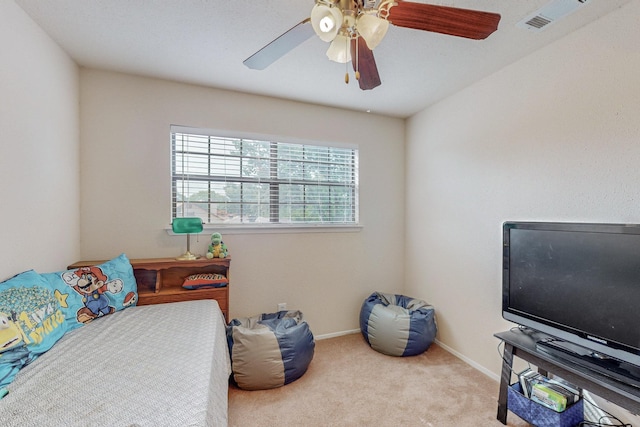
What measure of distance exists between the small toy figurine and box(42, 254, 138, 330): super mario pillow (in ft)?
1.93

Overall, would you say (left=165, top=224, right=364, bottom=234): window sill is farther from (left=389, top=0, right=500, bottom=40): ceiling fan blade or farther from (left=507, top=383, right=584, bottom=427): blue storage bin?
(left=389, top=0, right=500, bottom=40): ceiling fan blade

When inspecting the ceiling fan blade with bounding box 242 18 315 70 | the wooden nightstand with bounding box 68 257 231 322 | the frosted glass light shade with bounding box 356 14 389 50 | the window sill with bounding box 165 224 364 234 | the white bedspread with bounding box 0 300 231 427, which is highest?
the ceiling fan blade with bounding box 242 18 315 70

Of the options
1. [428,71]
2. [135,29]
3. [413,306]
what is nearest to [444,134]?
[428,71]

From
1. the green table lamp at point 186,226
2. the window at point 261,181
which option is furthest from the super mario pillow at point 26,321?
the window at point 261,181

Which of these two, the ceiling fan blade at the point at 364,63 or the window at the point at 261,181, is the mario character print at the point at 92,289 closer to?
the window at the point at 261,181

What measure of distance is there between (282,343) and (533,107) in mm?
2556

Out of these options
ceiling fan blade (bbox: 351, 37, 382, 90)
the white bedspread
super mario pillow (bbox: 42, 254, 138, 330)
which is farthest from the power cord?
super mario pillow (bbox: 42, 254, 138, 330)

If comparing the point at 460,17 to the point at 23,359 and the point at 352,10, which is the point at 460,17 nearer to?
the point at 352,10

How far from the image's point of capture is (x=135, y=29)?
179 centimetres

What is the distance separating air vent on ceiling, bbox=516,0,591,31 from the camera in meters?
1.47

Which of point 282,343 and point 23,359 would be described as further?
point 282,343

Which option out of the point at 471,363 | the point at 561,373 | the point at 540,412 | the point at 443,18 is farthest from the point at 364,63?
the point at 471,363

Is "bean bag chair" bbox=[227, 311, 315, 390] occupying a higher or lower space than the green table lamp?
lower

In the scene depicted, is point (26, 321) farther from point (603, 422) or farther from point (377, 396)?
point (603, 422)
